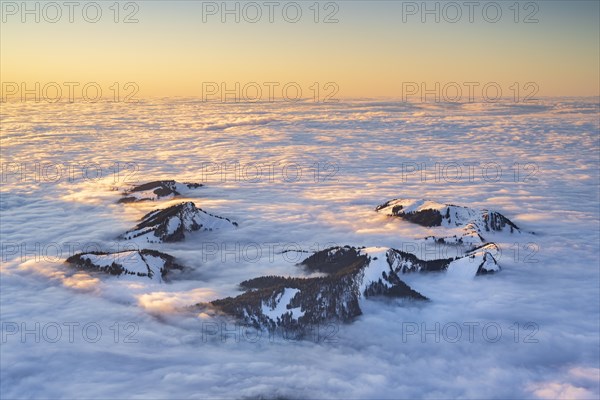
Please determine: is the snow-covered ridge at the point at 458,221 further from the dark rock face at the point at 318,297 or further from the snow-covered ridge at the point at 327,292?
the dark rock face at the point at 318,297

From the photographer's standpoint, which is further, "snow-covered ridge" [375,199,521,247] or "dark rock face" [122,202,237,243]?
"dark rock face" [122,202,237,243]

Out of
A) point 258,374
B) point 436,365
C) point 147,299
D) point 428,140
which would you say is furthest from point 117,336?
point 428,140

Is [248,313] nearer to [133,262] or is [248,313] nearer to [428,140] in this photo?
[133,262]

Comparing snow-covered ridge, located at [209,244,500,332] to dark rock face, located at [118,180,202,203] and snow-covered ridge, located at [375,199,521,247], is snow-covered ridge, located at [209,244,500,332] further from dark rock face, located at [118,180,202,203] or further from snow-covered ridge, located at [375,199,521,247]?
dark rock face, located at [118,180,202,203]

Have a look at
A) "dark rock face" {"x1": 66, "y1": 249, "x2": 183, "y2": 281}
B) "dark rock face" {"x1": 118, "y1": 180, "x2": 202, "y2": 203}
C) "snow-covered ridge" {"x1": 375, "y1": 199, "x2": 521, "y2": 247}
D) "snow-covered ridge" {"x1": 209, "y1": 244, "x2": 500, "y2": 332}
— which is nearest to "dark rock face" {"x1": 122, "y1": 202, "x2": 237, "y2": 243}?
"dark rock face" {"x1": 66, "y1": 249, "x2": 183, "y2": 281}

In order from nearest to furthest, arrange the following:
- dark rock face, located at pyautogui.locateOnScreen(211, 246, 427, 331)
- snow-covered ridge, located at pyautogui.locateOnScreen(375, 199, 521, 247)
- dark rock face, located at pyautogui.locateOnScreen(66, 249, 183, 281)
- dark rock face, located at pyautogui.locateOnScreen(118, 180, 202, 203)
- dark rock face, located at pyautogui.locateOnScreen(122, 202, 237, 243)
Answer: dark rock face, located at pyautogui.locateOnScreen(211, 246, 427, 331) → dark rock face, located at pyautogui.locateOnScreen(66, 249, 183, 281) → snow-covered ridge, located at pyautogui.locateOnScreen(375, 199, 521, 247) → dark rock face, located at pyautogui.locateOnScreen(122, 202, 237, 243) → dark rock face, located at pyautogui.locateOnScreen(118, 180, 202, 203)
